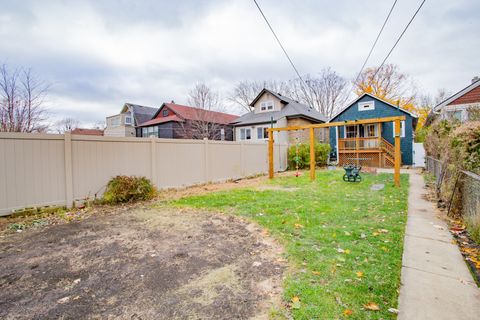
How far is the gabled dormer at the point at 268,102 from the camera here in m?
22.8

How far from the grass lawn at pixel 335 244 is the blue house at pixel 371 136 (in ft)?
35.4

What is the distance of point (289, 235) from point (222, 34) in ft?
27.4

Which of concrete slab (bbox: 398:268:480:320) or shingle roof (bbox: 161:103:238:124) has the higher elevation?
shingle roof (bbox: 161:103:238:124)

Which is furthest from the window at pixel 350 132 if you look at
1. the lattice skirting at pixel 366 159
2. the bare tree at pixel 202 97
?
the bare tree at pixel 202 97

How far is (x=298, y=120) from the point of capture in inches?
852

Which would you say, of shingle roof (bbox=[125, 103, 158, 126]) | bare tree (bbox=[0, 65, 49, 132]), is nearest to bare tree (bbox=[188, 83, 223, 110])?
shingle roof (bbox=[125, 103, 158, 126])

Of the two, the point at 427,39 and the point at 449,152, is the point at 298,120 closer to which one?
the point at 427,39

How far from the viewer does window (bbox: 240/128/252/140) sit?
75.6ft

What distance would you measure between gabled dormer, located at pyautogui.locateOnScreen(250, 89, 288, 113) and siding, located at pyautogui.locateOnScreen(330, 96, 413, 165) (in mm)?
6034

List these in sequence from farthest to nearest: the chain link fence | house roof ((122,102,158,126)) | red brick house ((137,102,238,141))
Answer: house roof ((122,102,158,126)) → red brick house ((137,102,238,141)) → the chain link fence

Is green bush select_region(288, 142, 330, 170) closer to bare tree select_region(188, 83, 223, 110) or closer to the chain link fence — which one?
the chain link fence

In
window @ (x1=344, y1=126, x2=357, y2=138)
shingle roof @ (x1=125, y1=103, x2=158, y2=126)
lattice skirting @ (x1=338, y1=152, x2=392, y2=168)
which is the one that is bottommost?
lattice skirting @ (x1=338, y1=152, x2=392, y2=168)

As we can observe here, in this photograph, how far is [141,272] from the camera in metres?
Result: 2.76

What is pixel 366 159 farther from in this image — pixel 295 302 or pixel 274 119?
pixel 295 302
